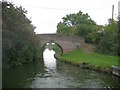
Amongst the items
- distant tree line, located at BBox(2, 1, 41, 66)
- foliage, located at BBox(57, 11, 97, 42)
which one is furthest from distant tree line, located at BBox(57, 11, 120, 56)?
distant tree line, located at BBox(2, 1, 41, 66)

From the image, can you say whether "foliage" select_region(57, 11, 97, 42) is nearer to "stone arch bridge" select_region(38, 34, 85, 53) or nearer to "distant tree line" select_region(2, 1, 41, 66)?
"stone arch bridge" select_region(38, 34, 85, 53)

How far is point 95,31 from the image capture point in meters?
52.8

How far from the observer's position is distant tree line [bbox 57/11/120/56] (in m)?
36.6

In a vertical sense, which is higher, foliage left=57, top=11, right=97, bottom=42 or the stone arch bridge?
foliage left=57, top=11, right=97, bottom=42

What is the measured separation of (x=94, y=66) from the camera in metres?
30.9

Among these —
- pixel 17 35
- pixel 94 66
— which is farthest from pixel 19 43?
pixel 94 66

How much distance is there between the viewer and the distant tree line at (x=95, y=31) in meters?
36.6

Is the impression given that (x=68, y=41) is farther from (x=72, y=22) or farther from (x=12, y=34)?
(x=72, y=22)

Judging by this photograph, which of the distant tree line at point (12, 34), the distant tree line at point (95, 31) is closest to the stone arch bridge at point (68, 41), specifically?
the distant tree line at point (95, 31)

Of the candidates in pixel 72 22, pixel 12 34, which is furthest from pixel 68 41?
pixel 72 22

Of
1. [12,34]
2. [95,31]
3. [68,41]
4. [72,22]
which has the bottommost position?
[68,41]

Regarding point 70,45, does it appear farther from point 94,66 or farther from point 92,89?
point 92,89

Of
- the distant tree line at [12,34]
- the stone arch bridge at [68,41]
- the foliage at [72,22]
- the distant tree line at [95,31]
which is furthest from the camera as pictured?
the foliage at [72,22]

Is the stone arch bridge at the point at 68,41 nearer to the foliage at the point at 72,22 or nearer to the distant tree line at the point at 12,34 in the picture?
the distant tree line at the point at 12,34
